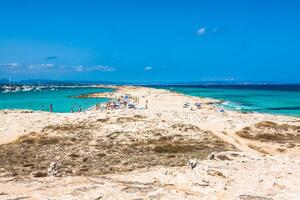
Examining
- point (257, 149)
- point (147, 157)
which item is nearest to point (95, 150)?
point (147, 157)

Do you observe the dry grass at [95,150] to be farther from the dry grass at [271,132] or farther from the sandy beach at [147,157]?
the dry grass at [271,132]

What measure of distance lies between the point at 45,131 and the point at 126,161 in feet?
58.2

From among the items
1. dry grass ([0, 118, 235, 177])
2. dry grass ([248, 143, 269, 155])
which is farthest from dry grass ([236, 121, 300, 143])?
dry grass ([0, 118, 235, 177])

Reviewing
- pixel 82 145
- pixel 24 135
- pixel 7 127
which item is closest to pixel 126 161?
pixel 82 145

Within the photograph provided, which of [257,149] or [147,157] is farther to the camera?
[257,149]

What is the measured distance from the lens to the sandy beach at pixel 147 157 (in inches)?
669

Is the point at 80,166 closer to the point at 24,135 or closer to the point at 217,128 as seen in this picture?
the point at 24,135

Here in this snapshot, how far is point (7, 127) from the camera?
156 ft

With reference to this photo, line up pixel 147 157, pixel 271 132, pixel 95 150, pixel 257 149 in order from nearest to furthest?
pixel 147 157, pixel 95 150, pixel 257 149, pixel 271 132

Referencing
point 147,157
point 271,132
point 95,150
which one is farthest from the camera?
point 271,132

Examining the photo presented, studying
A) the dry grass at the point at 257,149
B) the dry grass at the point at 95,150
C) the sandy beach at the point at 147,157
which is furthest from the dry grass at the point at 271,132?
the dry grass at the point at 95,150

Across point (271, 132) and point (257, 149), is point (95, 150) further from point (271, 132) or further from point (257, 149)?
point (271, 132)

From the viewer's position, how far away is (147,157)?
31484mm

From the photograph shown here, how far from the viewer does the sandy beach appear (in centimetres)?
1700
